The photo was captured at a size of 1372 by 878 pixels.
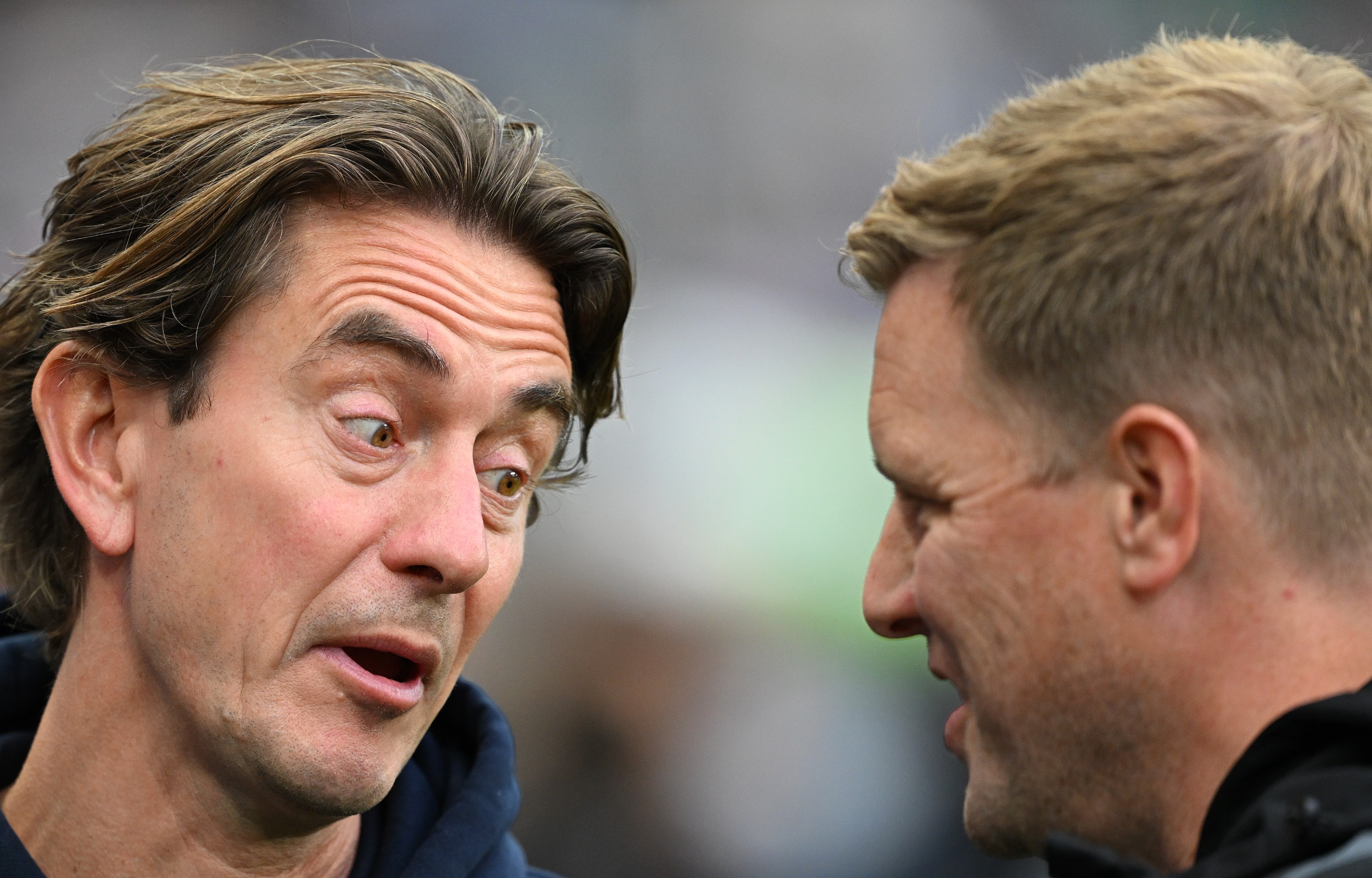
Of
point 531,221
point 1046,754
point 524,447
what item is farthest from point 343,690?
point 1046,754

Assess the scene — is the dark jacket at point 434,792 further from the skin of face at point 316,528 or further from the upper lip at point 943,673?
the upper lip at point 943,673

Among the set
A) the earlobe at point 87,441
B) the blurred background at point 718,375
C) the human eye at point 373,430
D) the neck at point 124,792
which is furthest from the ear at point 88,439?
the blurred background at point 718,375

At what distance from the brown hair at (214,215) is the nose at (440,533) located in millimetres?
444

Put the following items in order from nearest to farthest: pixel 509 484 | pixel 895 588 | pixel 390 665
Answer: pixel 895 588, pixel 390 665, pixel 509 484

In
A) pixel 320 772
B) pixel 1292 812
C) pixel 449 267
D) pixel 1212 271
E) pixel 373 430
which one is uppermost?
pixel 1212 271

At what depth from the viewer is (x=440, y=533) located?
226 centimetres

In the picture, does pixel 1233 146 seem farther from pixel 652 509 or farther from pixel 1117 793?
pixel 652 509

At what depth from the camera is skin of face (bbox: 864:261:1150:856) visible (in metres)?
1.76

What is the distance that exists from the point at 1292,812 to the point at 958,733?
0.69 meters

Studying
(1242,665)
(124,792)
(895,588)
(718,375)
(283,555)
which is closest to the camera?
(1242,665)

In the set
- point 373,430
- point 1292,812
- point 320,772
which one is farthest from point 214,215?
point 1292,812

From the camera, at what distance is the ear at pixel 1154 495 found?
5.48 feet

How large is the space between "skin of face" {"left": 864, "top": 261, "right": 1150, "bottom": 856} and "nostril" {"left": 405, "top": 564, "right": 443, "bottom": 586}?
0.83 m

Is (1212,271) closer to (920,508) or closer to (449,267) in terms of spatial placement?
(920,508)
